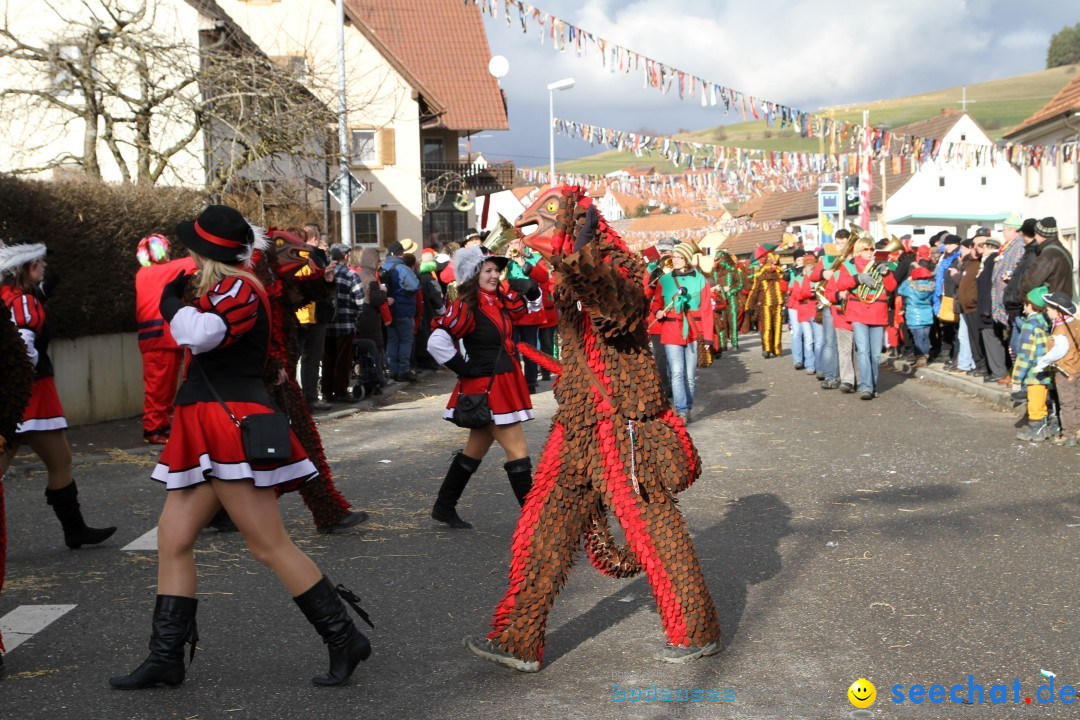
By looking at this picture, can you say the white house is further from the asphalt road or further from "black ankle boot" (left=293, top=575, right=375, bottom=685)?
"black ankle boot" (left=293, top=575, right=375, bottom=685)

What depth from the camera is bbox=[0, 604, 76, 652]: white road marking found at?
5.41 m

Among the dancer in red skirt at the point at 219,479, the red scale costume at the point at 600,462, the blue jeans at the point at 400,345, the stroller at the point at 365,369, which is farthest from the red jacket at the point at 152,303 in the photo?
the blue jeans at the point at 400,345

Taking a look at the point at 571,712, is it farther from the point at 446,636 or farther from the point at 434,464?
the point at 434,464

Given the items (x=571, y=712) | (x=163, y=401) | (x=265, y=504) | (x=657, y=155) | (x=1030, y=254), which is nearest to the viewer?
(x=571, y=712)

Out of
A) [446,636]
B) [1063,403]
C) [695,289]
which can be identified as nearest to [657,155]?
[695,289]

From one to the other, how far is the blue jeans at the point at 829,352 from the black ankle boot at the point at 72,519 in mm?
10604

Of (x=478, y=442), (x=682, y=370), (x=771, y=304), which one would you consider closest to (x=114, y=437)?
(x=682, y=370)

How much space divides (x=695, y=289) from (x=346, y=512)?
639 cm

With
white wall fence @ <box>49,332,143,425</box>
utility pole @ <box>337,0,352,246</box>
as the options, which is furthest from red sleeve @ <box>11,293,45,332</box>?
utility pole @ <box>337,0,352,246</box>

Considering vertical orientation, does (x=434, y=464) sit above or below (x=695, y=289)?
below

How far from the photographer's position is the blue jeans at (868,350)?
46.9ft

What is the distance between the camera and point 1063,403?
10.3 meters

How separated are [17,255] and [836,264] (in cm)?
1133

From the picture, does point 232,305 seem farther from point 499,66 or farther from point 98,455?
point 499,66
